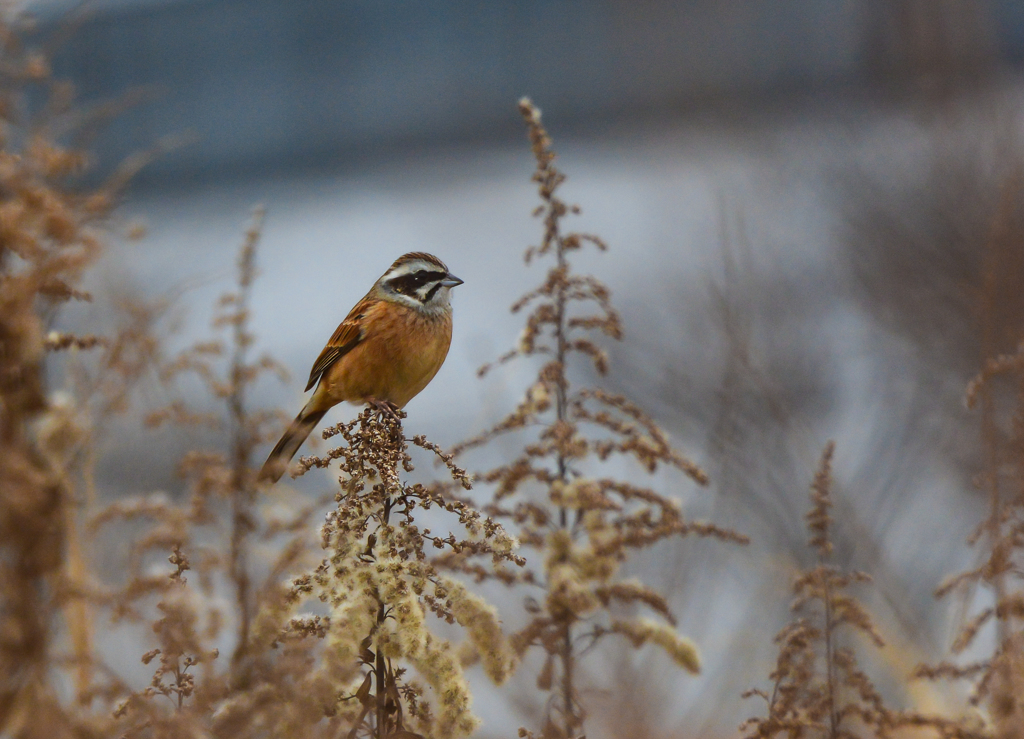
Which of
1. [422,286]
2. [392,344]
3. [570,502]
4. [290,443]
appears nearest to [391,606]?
[570,502]

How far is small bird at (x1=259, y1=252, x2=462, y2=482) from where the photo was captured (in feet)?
7.18

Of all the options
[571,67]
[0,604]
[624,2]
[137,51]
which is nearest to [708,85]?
[624,2]

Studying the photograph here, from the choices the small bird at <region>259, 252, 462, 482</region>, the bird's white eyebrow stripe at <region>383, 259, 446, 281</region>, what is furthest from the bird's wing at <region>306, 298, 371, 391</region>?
the bird's white eyebrow stripe at <region>383, 259, 446, 281</region>

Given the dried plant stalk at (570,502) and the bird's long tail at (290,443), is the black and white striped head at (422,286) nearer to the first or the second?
the bird's long tail at (290,443)

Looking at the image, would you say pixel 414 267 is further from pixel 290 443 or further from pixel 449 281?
pixel 290 443

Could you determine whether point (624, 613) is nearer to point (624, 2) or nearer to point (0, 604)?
point (0, 604)

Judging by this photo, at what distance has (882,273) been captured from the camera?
4.80 meters

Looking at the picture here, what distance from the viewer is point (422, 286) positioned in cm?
231

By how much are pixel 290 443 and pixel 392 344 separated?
1.10 feet

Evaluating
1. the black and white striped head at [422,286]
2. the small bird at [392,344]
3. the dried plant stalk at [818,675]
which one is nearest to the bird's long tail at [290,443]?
the small bird at [392,344]

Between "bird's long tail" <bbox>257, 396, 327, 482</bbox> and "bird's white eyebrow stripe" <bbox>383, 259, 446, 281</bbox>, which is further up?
"bird's white eyebrow stripe" <bbox>383, 259, 446, 281</bbox>

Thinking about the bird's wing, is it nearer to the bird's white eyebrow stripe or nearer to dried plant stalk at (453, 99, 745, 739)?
the bird's white eyebrow stripe

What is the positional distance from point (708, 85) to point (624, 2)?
4.22 ft

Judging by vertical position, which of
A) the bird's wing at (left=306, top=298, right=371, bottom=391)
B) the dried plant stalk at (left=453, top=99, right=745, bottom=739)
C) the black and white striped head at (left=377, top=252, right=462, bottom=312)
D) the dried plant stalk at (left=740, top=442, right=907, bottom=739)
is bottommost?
the dried plant stalk at (left=740, top=442, right=907, bottom=739)
